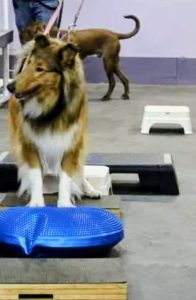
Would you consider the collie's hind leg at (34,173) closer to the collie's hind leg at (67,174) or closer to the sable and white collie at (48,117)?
the sable and white collie at (48,117)

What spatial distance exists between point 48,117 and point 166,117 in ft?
8.94

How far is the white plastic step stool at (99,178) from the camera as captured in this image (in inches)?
154

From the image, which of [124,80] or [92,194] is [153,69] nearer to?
[124,80]

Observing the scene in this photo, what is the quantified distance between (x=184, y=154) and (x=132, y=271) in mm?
2349

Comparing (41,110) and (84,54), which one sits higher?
(41,110)

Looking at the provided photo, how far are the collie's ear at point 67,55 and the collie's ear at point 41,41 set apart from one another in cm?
9

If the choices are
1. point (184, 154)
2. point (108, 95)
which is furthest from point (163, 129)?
point (108, 95)

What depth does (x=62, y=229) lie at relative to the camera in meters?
2.82

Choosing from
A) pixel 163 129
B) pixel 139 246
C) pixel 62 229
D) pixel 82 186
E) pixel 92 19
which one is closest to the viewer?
pixel 62 229

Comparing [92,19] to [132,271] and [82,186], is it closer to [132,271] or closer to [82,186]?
[82,186]

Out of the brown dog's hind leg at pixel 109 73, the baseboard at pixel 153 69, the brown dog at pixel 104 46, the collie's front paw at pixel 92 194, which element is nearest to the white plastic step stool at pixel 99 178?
the collie's front paw at pixel 92 194

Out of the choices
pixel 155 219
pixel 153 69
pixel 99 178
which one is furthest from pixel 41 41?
pixel 153 69

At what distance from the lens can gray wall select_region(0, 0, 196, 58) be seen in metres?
8.60

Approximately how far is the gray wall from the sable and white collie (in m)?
5.19
